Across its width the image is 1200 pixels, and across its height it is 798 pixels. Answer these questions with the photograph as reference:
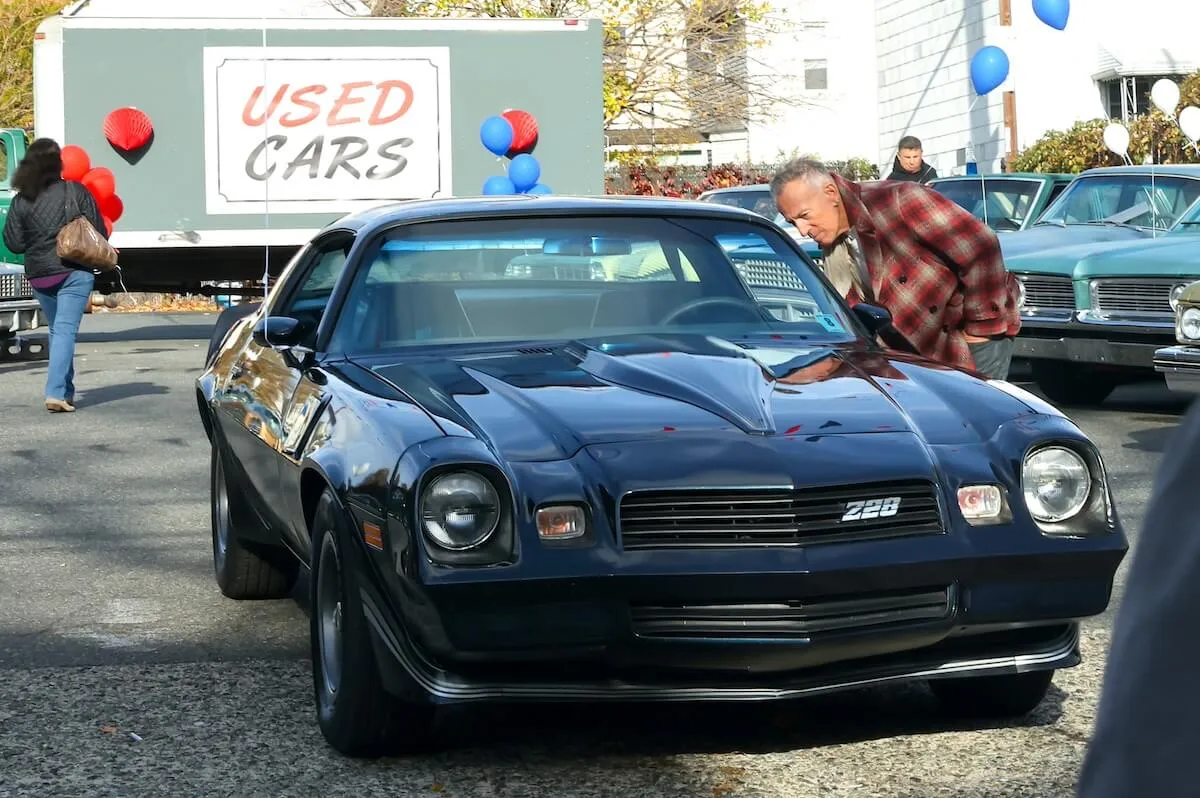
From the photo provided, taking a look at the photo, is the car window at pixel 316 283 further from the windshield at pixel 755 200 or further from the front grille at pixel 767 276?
the windshield at pixel 755 200

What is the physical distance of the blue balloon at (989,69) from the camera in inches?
874

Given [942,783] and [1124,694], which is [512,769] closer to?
[942,783]

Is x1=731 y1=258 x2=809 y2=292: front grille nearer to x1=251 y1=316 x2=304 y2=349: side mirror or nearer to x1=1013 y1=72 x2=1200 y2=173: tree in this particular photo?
x1=251 y1=316 x2=304 y2=349: side mirror

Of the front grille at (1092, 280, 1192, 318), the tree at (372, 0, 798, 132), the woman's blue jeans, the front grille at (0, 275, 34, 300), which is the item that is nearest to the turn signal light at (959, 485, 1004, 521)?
the front grille at (1092, 280, 1192, 318)

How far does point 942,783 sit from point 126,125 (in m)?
15.1

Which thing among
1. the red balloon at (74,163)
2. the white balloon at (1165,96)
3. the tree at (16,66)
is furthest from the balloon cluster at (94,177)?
the tree at (16,66)

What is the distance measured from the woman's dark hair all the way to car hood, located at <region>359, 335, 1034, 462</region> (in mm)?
8297

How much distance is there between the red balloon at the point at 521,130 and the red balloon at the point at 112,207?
384 cm

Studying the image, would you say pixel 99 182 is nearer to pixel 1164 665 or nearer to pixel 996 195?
pixel 996 195

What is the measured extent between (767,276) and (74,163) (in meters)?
13.1

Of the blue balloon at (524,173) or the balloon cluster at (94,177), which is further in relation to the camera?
the blue balloon at (524,173)

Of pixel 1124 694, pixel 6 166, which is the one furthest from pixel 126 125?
pixel 1124 694

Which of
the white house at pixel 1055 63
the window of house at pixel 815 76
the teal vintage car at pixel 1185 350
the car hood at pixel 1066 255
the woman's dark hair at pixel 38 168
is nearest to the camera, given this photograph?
the teal vintage car at pixel 1185 350

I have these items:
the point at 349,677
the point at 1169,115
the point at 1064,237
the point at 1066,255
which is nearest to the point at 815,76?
the point at 1169,115
